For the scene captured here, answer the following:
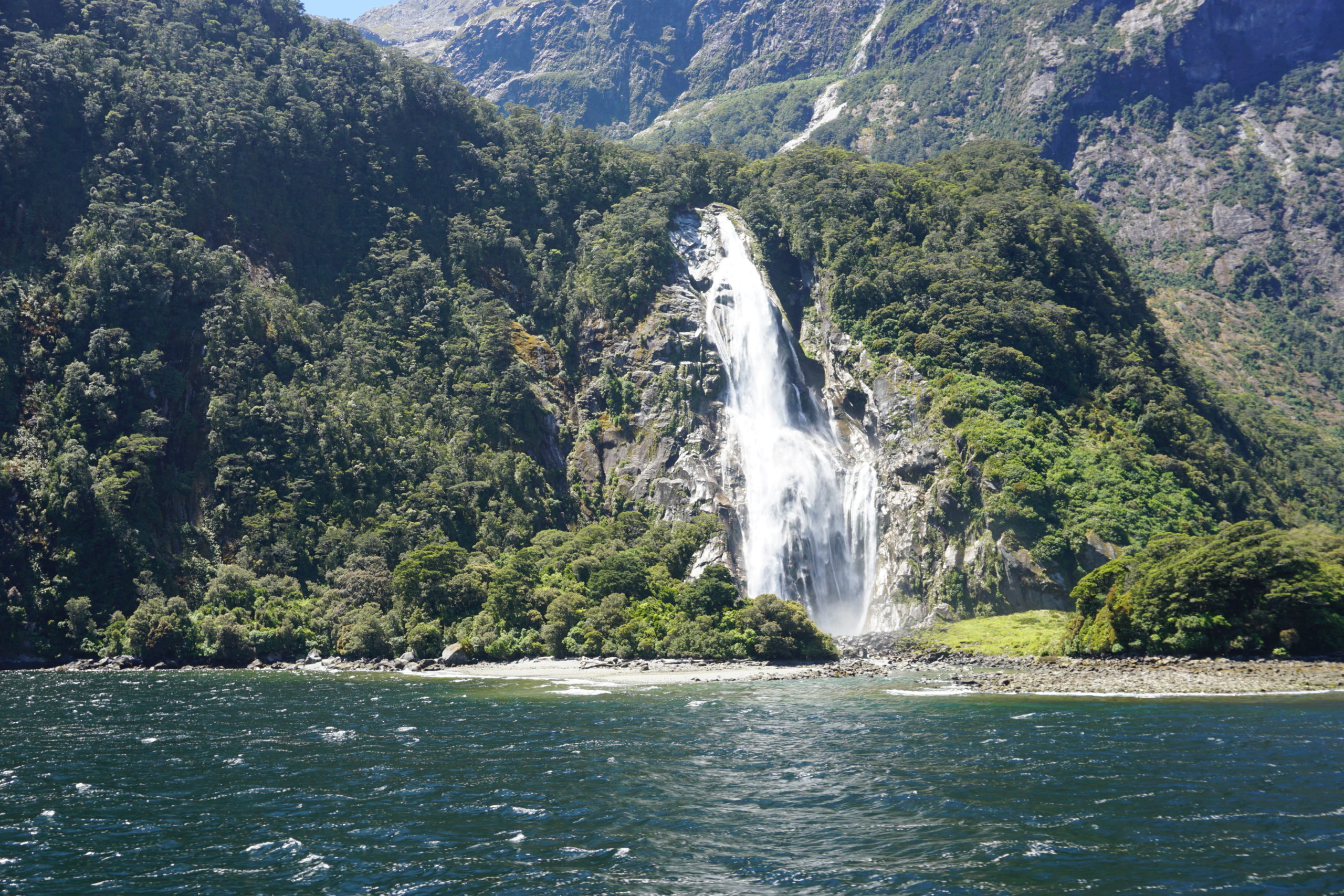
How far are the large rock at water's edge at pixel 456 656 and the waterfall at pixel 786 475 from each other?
2580 cm

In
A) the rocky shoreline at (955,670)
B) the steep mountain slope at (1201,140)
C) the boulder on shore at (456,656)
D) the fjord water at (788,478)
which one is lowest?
the rocky shoreline at (955,670)

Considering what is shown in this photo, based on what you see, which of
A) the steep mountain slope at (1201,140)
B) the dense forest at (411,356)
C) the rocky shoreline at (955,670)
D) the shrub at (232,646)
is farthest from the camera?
the steep mountain slope at (1201,140)

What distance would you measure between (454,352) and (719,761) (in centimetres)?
7314

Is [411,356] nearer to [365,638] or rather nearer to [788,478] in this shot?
[365,638]

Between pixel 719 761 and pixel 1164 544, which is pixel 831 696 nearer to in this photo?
pixel 719 761

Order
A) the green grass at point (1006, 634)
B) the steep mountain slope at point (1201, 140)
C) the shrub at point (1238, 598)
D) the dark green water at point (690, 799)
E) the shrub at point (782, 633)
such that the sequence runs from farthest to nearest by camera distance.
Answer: the steep mountain slope at point (1201, 140), the shrub at point (782, 633), the green grass at point (1006, 634), the shrub at point (1238, 598), the dark green water at point (690, 799)

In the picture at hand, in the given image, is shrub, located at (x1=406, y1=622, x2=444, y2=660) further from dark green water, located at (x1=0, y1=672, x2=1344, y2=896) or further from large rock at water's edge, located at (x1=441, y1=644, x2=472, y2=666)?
dark green water, located at (x1=0, y1=672, x2=1344, y2=896)

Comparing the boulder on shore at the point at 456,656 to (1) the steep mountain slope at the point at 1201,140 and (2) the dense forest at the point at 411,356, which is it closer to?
(2) the dense forest at the point at 411,356

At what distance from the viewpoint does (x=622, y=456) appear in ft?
295

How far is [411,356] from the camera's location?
92875 mm

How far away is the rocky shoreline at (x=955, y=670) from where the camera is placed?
39000 mm

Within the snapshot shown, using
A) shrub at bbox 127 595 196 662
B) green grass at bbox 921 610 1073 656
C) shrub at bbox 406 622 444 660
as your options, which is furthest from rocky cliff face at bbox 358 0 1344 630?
shrub at bbox 127 595 196 662

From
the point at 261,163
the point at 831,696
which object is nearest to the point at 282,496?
the point at 261,163

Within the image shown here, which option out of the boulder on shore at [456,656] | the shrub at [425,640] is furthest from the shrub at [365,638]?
the boulder on shore at [456,656]
